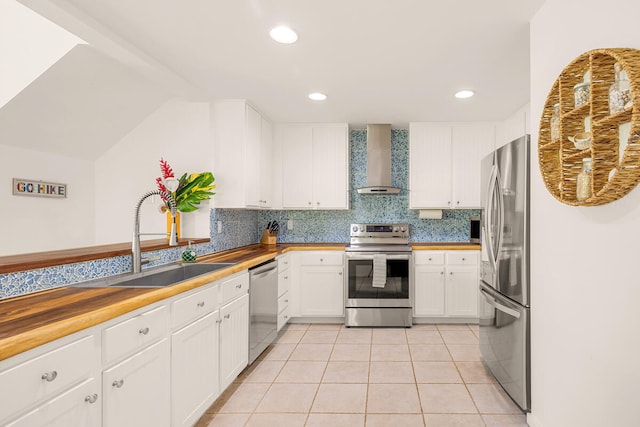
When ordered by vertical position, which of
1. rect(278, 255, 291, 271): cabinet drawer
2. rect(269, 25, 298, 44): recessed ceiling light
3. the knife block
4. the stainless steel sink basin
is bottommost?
rect(278, 255, 291, 271): cabinet drawer

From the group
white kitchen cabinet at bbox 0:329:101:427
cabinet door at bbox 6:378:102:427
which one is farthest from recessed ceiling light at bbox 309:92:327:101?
cabinet door at bbox 6:378:102:427

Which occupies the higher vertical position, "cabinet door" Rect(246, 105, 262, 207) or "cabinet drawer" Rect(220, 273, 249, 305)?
"cabinet door" Rect(246, 105, 262, 207)

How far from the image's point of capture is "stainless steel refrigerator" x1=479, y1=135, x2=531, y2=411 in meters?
2.06

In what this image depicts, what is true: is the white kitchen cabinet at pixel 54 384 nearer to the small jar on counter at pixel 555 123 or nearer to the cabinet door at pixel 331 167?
the small jar on counter at pixel 555 123

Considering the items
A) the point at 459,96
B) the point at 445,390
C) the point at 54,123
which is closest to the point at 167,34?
the point at 54,123

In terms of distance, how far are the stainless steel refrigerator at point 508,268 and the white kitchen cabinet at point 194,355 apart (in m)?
1.86

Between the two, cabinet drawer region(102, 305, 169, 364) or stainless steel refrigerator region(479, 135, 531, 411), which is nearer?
cabinet drawer region(102, 305, 169, 364)

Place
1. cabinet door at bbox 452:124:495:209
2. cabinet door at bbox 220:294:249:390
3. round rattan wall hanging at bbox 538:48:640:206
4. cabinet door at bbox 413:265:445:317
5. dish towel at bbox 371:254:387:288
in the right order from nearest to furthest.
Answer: round rattan wall hanging at bbox 538:48:640:206, cabinet door at bbox 220:294:249:390, dish towel at bbox 371:254:387:288, cabinet door at bbox 413:265:445:317, cabinet door at bbox 452:124:495:209

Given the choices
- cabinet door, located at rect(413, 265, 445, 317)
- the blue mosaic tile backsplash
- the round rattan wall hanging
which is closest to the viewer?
the round rattan wall hanging

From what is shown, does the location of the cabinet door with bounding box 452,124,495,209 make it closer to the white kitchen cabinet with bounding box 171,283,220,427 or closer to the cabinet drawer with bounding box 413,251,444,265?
the cabinet drawer with bounding box 413,251,444,265

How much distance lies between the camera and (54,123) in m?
2.81

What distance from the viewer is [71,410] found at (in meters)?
1.18

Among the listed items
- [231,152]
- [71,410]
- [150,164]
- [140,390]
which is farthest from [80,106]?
[71,410]

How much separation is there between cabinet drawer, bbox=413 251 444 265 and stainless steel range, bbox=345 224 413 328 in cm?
15
